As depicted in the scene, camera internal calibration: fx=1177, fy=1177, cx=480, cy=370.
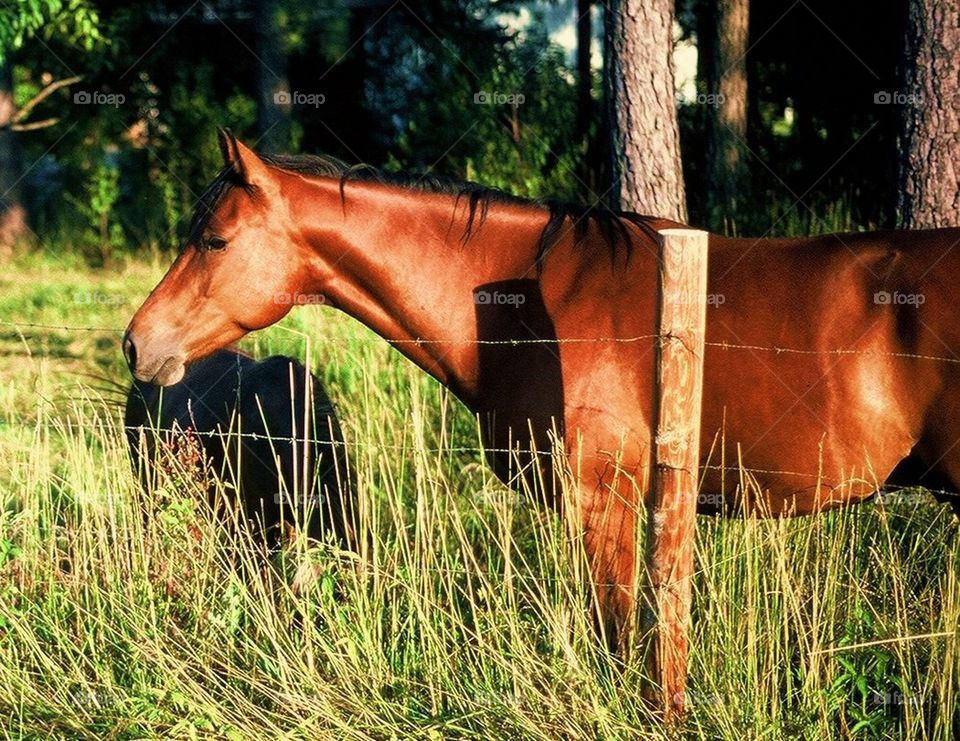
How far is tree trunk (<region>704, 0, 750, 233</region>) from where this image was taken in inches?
379

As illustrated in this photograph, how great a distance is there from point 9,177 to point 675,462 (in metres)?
12.1

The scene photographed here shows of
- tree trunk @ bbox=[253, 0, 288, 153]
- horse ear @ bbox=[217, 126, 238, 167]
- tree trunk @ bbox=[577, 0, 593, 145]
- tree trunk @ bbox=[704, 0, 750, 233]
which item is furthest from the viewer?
tree trunk @ bbox=[253, 0, 288, 153]

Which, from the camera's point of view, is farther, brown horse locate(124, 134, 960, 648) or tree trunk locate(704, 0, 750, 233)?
tree trunk locate(704, 0, 750, 233)

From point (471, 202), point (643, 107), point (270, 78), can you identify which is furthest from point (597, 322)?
point (270, 78)

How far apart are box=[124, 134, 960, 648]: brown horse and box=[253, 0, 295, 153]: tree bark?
322 inches

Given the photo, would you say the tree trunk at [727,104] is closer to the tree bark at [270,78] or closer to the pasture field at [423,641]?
the tree bark at [270,78]

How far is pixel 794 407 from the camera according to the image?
3.76 m

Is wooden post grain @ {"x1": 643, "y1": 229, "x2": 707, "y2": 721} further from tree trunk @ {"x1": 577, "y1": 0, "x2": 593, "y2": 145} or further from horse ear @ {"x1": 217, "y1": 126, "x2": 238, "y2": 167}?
tree trunk @ {"x1": 577, "y1": 0, "x2": 593, "y2": 145}

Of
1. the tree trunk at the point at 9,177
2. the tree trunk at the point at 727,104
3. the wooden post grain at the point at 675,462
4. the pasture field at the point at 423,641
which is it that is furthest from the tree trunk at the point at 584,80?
the wooden post grain at the point at 675,462

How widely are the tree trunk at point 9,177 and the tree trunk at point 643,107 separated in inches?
353

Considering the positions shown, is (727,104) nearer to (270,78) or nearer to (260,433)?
(270,78)

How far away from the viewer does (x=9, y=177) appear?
1354 centimetres

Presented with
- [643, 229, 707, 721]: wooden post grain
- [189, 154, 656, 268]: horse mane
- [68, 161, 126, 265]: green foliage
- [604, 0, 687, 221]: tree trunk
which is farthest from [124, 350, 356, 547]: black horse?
[68, 161, 126, 265]: green foliage

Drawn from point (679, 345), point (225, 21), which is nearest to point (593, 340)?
point (679, 345)
